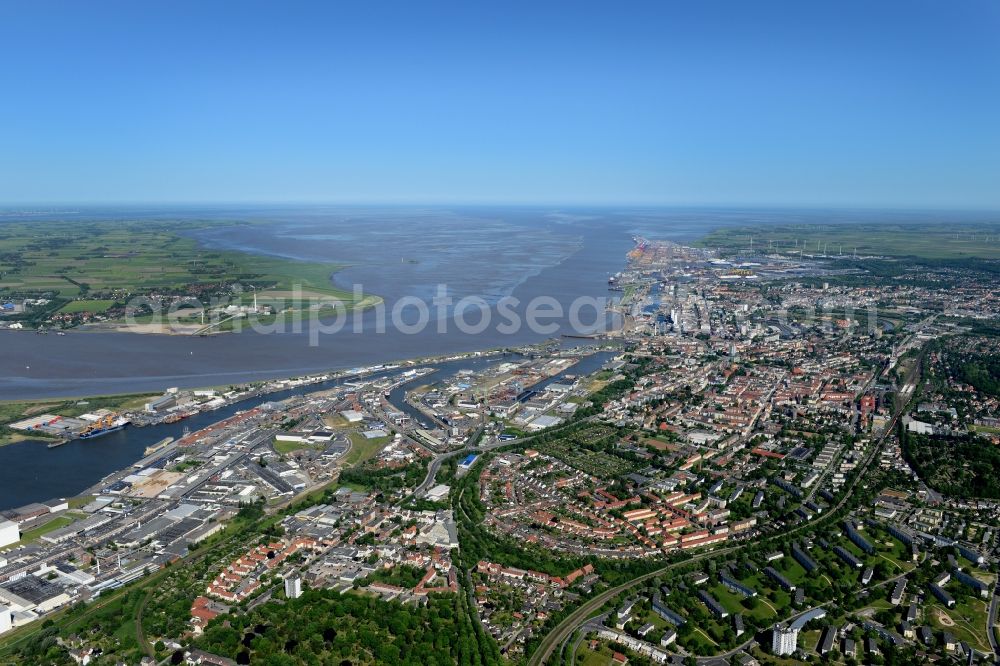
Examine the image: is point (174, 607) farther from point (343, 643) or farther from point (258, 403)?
point (258, 403)

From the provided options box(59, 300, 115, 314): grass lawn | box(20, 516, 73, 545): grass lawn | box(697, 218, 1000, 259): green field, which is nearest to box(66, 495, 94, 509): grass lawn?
box(20, 516, 73, 545): grass lawn

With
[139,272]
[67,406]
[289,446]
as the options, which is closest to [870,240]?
[139,272]

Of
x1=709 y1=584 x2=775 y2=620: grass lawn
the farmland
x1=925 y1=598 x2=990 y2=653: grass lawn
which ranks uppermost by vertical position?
the farmland

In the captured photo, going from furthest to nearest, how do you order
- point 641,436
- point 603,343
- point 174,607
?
point 603,343, point 641,436, point 174,607

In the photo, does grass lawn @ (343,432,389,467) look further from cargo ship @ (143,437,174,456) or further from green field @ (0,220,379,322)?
green field @ (0,220,379,322)

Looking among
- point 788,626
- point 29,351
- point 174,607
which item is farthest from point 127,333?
point 788,626

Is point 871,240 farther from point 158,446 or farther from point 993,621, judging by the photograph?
point 158,446
